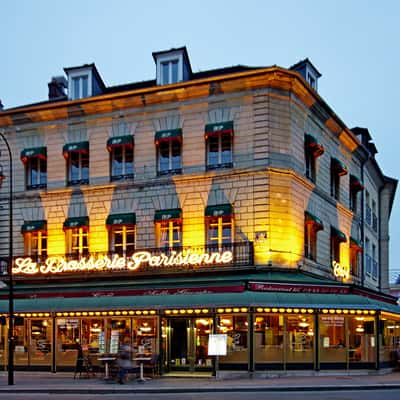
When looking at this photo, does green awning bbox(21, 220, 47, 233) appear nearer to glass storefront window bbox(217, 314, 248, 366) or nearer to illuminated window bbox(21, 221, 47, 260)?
illuminated window bbox(21, 221, 47, 260)

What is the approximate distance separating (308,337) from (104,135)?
12867mm

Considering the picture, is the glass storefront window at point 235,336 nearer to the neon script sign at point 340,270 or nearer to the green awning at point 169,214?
the green awning at point 169,214

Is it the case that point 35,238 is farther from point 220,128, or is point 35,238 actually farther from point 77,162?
point 220,128

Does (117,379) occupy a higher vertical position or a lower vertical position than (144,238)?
lower

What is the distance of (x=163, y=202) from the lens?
3061 cm

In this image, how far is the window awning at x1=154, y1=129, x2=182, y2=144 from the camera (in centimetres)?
3050

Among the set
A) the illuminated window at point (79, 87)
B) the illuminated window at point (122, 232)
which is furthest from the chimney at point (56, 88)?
the illuminated window at point (122, 232)

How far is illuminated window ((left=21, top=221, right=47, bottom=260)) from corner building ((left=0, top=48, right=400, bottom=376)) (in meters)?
0.10

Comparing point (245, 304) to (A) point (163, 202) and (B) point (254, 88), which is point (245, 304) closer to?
(A) point (163, 202)

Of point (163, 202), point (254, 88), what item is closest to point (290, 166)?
point (254, 88)

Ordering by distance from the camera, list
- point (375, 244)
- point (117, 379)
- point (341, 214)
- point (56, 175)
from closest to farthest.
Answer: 1. point (117, 379)
2. point (56, 175)
3. point (341, 214)
4. point (375, 244)

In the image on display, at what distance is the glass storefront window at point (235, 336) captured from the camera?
87.9 feet

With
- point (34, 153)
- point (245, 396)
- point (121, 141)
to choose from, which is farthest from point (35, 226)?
point (245, 396)

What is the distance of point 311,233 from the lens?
31.9m
